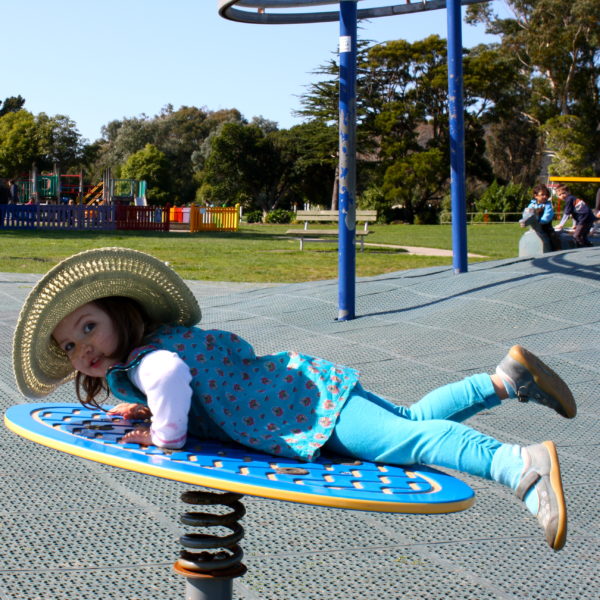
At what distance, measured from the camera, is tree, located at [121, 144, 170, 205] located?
61.4 m

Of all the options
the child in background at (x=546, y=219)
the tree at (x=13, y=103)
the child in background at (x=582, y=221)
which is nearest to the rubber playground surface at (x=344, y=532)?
the child in background at (x=546, y=219)

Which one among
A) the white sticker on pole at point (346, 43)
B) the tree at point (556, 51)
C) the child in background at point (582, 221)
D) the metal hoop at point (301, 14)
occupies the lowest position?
the child in background at point (582, 221)

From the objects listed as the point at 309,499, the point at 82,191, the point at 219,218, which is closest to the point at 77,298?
the point at 309,499

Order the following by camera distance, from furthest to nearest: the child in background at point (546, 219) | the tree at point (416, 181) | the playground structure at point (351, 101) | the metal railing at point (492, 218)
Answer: the tree at point (416, 181) → the metal railing at point (492, 218) → the child in background at point (546, 219) → the playground structure at point (351, 101)

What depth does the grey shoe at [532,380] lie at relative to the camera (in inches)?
95.4

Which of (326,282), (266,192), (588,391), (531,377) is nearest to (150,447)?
(531,377)

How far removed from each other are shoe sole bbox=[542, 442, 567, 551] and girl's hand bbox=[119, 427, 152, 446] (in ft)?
3.22

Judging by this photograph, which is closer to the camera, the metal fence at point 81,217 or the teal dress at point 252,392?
the teal dress at point 252,392

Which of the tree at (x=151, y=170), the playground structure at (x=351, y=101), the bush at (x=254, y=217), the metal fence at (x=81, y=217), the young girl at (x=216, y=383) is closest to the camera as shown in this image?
the young girl at (x=216, y=383)

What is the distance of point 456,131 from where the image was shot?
8211mm

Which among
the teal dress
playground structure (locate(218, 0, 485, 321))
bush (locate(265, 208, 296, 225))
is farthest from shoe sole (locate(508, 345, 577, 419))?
bush (locate(265, 208, 296, 225))

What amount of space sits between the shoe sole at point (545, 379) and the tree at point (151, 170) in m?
59.4

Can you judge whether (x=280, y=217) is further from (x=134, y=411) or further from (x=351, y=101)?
(x=134, y=411)

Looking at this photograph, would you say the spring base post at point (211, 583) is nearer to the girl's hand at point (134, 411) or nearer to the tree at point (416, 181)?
the girl's hand at point (134, 411)
